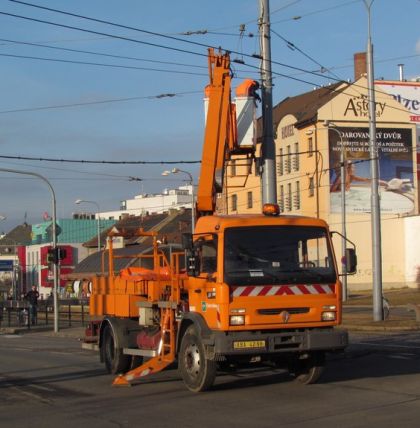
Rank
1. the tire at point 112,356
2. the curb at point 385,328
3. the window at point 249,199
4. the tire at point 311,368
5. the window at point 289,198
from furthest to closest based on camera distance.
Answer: the window at point 249,199 < the window at point 289,198 < the curb at point 385,328 < the tire at point 112,356 < the tire at point 311,368

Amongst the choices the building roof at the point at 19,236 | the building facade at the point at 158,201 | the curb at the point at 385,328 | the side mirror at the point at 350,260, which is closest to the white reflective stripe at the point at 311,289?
the side mirror at the point at 350,260

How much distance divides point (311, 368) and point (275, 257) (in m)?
2.06

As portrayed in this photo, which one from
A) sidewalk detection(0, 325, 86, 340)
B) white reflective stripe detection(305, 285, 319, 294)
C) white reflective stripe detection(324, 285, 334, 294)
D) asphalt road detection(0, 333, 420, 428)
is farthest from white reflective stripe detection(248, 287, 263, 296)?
sidewalk detection(0, 325, 86, 340)

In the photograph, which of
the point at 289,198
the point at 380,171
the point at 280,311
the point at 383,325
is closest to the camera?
the point at 280,311

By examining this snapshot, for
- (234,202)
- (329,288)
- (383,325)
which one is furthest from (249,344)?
(234,202)

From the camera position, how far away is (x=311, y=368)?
12539mm

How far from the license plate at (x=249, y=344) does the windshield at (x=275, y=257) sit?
0.86 meters

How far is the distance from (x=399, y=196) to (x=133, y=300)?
5379 cm

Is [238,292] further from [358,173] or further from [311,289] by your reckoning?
[358,173]

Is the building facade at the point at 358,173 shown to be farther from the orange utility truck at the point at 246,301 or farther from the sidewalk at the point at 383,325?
the orange utility truck at the point at 246,301

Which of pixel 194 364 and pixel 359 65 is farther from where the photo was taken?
pixel 359 65

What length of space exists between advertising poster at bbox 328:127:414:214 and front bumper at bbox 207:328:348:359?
50439 mm

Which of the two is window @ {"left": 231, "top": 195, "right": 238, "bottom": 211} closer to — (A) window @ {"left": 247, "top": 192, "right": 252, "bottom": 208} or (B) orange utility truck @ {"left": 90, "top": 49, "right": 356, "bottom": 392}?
(A) window @ {"left": 247, "top": 192, "right": 252, "bottom": 208}

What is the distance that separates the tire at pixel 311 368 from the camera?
12445mm
